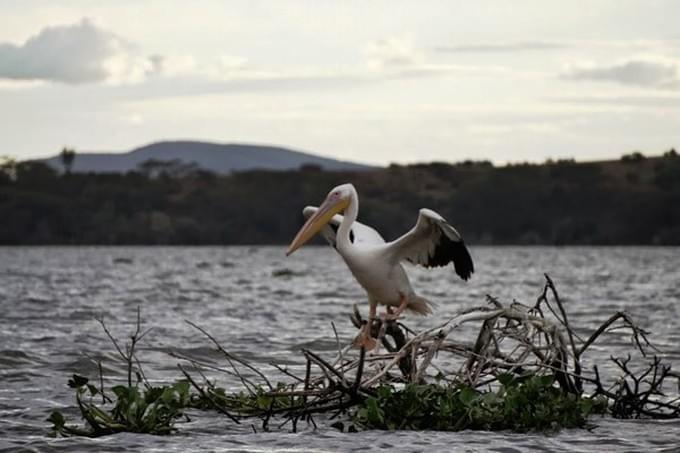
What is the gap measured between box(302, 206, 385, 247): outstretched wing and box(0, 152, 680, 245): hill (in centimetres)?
8622

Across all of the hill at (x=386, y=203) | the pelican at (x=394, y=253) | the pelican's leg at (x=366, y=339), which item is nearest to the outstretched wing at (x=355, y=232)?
the pelican at (x=394, y=253)

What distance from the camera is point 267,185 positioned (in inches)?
4505

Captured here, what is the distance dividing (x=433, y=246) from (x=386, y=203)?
89.7 m

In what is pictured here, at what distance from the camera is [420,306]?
35.7ft

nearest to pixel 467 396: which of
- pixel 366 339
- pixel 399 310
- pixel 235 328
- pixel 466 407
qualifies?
pixel 466 407

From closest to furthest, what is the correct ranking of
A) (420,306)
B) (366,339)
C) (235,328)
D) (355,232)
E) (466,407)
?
1. (466,407)
2. (366,339)
3. (420,306)
4. (355,232)
5. (235,328)

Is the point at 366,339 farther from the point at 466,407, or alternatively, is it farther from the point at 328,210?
the point at 328,210

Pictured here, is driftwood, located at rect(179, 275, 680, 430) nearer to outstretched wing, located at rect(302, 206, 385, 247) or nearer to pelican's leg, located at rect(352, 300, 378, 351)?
pelican's leg, located at rect(352, 300, 378, 351)

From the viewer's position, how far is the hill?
103375 mm

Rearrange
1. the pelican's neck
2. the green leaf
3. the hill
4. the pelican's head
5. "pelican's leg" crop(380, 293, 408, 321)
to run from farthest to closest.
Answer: the hill → the pelican's head → the pelican's neck → "pelican's leg" crop(380, 293, 408, 321) → the green leaf

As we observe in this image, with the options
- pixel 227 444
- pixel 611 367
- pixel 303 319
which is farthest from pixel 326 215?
pixel 303 319

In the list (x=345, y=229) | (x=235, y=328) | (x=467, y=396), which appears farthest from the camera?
(x=235, y=328)

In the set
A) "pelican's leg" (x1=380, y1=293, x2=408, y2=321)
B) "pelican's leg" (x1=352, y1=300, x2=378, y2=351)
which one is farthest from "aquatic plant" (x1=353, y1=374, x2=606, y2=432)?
"pelican's leg" (x1=380, y1=293, x2=408, y2=321)

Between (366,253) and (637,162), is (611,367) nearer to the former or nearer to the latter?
(366,253)
